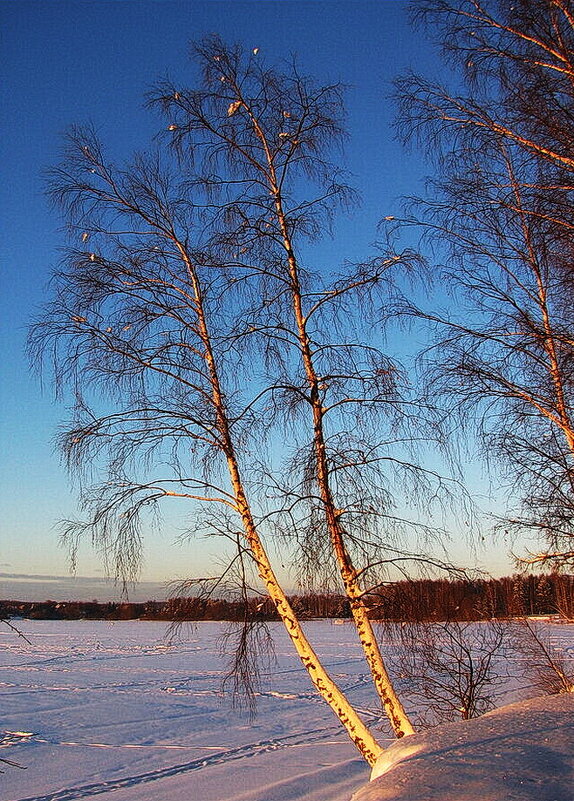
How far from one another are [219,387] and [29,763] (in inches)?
395

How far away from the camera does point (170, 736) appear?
1577 cm

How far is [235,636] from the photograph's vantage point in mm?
6699

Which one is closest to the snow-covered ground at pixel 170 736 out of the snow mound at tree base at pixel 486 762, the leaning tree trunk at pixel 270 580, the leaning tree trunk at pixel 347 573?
the leaning tree trunk at pixel 270 580

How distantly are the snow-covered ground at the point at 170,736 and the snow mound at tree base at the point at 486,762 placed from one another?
9.31 feet

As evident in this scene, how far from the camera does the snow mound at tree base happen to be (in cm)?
Result: 338

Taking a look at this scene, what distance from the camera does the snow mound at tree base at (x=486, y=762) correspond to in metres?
3.38

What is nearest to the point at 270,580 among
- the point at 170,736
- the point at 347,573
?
the point at 347,573

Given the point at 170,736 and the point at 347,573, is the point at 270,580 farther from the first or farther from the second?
the point at 170,736

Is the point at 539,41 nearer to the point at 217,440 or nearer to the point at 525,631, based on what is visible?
the point at 217,440

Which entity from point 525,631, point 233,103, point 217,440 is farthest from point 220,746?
point 233,103

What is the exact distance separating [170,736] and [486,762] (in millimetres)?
13671

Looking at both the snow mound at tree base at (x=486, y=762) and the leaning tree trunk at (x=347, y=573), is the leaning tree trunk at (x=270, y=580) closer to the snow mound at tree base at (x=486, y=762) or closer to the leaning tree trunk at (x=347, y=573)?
the leaning tree trunk at (x=347, y=573)

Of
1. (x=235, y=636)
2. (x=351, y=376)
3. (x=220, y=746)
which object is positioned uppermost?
(x=351, y=376)

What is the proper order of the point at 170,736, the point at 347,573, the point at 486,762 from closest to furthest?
the point at 486,762, the point at 347,573, the point at 170,736
